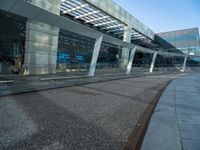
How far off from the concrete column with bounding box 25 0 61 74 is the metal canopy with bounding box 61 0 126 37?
166 inches

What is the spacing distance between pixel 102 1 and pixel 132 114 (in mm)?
18740

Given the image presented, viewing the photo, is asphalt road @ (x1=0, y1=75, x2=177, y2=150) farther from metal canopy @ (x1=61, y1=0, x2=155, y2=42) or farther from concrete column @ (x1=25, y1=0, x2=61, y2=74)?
metal canopy @ (x1=61, y1=0, x2=155, y2=42)

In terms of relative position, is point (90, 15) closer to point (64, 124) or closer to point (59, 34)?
point (59, 34)

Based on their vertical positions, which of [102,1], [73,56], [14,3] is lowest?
[73,56]

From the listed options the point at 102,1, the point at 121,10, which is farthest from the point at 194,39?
the point at 102,1

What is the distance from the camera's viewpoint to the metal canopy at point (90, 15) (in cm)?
1932

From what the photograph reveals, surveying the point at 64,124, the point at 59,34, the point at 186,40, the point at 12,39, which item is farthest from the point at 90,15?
the point at 186,40

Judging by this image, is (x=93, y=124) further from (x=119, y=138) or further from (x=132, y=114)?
(x=132, y=114)

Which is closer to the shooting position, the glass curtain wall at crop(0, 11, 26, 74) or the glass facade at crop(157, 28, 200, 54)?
the glass curtain wall at crop(0, 11, 26, 74)

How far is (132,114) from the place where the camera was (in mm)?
4777

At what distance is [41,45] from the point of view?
1445 cm

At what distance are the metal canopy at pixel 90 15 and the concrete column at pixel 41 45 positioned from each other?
4225 millimetres

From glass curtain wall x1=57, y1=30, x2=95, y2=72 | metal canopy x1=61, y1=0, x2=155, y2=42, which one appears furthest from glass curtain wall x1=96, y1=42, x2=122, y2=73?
metal canopy x1=61, y1=0, x2=155, y2=42

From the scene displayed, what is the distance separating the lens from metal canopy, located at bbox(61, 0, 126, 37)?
1932 centimetres
